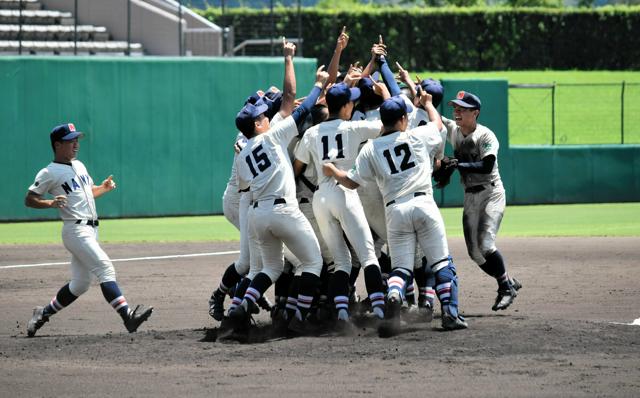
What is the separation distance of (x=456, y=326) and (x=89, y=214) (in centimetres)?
337

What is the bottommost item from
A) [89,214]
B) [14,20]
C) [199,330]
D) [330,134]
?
[199,330]

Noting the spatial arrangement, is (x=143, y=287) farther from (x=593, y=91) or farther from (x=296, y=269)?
(x=593, y=91)

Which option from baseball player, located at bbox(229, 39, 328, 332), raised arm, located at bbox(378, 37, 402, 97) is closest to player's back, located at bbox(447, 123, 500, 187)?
raised arm, located at bbox(378, 37, 402, 97)

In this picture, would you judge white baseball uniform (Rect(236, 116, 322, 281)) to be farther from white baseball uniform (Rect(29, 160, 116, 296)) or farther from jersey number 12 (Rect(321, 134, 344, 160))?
white baseball uniform (Rect(29, 160, 116, 296))

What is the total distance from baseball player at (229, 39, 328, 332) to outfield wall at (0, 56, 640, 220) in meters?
11.6

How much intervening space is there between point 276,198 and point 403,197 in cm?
105

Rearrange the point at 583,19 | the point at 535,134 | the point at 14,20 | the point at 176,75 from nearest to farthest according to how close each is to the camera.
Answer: the point at 176,75 < the point at 14,20 < the point at 535,134 < the point at 583,19

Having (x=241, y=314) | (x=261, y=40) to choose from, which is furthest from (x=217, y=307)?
(x=261, y=40)

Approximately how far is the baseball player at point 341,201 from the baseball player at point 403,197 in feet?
0.63

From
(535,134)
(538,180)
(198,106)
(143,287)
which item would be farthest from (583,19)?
(143,287)

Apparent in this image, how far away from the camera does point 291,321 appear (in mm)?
10305

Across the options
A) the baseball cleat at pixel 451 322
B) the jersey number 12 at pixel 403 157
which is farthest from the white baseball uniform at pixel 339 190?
the baseball cleat at pixel 451 322

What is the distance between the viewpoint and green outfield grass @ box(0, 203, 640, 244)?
18.4 m

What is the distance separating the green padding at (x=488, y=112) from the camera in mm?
23328
